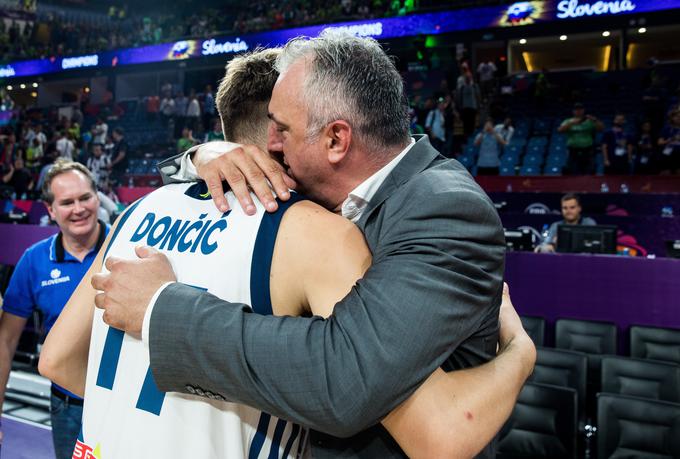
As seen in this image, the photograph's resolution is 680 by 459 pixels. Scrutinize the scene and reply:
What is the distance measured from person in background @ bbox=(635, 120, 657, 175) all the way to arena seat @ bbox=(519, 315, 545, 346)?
6999 mm

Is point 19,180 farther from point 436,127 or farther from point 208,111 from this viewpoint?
point 436,127

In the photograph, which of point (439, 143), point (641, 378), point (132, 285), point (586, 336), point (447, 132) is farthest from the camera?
point (447, 132)

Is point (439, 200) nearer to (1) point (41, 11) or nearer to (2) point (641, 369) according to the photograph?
(2) point (641, 369)

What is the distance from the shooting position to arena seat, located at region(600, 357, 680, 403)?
371 cm

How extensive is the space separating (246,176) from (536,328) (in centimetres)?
410

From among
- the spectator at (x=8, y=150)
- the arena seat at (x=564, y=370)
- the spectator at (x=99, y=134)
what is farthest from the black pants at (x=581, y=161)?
the spectator at (x=8, y=150)

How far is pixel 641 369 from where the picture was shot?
381cm

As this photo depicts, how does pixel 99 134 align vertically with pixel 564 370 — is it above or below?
above

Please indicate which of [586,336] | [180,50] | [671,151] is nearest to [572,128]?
[671,151]

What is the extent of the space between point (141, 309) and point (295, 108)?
0.47 m

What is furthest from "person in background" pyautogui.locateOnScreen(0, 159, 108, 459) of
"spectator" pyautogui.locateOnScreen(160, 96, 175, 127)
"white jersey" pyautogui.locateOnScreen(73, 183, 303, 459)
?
"spectator" pyautogui.locateOnScreen(160, 96, 175, 127)

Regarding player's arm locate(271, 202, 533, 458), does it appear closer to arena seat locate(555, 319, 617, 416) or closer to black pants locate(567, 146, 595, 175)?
arena seat locate(555, 319, 617, 416)

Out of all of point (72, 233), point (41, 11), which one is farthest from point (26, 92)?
point (72, 233)

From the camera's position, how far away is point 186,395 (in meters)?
1.09
